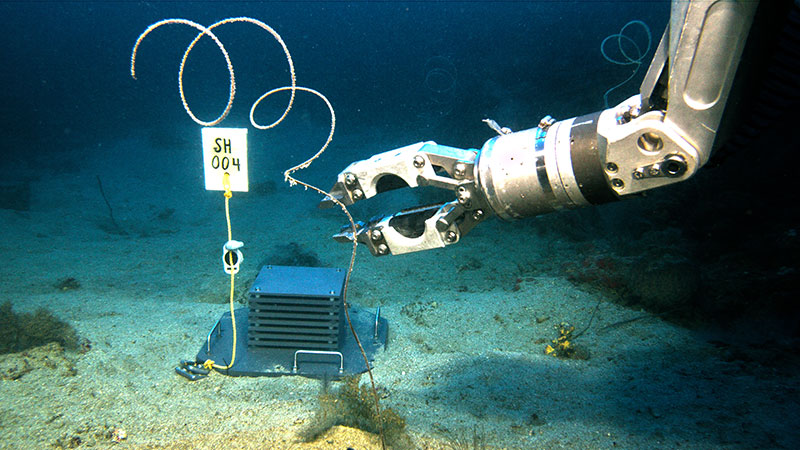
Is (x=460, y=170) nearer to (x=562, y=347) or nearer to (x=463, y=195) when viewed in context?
(x=463, y=195)

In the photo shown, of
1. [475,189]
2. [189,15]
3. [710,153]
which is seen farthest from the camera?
[189,15]

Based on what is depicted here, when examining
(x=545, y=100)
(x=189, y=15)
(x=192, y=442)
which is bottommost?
(x=192, y=442)

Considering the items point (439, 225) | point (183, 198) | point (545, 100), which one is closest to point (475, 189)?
point (439, 225)

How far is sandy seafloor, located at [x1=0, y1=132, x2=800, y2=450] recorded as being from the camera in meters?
2.72

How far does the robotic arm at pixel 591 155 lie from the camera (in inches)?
56.1

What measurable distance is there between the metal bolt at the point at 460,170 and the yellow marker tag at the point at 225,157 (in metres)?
1.41

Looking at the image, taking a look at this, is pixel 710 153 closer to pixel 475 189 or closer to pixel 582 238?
pixel 475 189

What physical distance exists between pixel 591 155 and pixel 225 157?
86.5 inches

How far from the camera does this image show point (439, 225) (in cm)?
203

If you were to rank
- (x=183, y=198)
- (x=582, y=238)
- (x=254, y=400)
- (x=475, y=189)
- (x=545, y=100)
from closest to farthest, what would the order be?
1. (x=475, y=189)
2. (x=254, y=400)
3. (x=582, y=238)
4. (x=545, y=100)
5. (x=183, y=198)

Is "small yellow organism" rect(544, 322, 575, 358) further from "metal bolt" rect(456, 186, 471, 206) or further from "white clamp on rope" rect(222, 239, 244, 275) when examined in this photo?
"white clamp on rope" rect(222, 239, 244, 275)

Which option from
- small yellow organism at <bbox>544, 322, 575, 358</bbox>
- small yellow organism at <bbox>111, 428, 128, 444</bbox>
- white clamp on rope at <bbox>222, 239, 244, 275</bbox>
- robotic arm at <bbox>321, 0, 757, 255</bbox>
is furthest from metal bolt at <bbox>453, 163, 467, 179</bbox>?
small yellow organism at <bbox>111, 428, 128, 444</bbox>

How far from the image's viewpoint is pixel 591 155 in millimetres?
1710

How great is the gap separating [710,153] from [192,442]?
324 cm
